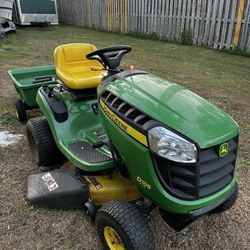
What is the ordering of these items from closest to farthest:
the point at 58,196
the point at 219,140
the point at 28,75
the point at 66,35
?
the point at 219,140, the point at 58,196, the point at 28,75, the point at 66,35

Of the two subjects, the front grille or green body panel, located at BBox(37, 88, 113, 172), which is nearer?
the front grille

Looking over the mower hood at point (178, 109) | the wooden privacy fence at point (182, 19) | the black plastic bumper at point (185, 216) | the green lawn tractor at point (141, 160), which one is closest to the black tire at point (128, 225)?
the green lawn tractor at point (141, 160)

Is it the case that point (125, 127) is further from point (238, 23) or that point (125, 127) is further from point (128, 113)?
point (238, 23)

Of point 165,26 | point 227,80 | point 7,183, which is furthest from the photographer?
point 165,26

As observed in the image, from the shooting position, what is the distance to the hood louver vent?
1558mm

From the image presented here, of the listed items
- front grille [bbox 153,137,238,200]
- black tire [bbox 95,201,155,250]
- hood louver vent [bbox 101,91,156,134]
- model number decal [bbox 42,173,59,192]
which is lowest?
model number decal [bbox 42,173,59,192]

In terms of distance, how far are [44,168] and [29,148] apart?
39cm

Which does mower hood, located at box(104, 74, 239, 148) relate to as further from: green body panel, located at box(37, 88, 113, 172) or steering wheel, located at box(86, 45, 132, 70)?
green body panel, located at box(37, 88, 113, 172)

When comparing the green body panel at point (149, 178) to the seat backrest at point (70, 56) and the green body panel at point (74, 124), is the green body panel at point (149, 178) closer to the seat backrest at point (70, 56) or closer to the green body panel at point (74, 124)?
the green body panel at point (74, 124)

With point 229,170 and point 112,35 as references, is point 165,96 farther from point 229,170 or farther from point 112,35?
point 112,35

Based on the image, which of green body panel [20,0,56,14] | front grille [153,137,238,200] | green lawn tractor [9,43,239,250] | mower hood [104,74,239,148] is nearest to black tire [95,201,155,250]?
green lawn tractor [9,43,239,250]

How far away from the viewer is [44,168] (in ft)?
8.89

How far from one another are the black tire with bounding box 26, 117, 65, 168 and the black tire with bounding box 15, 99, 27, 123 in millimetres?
857

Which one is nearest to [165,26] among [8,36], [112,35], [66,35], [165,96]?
[112,35]
